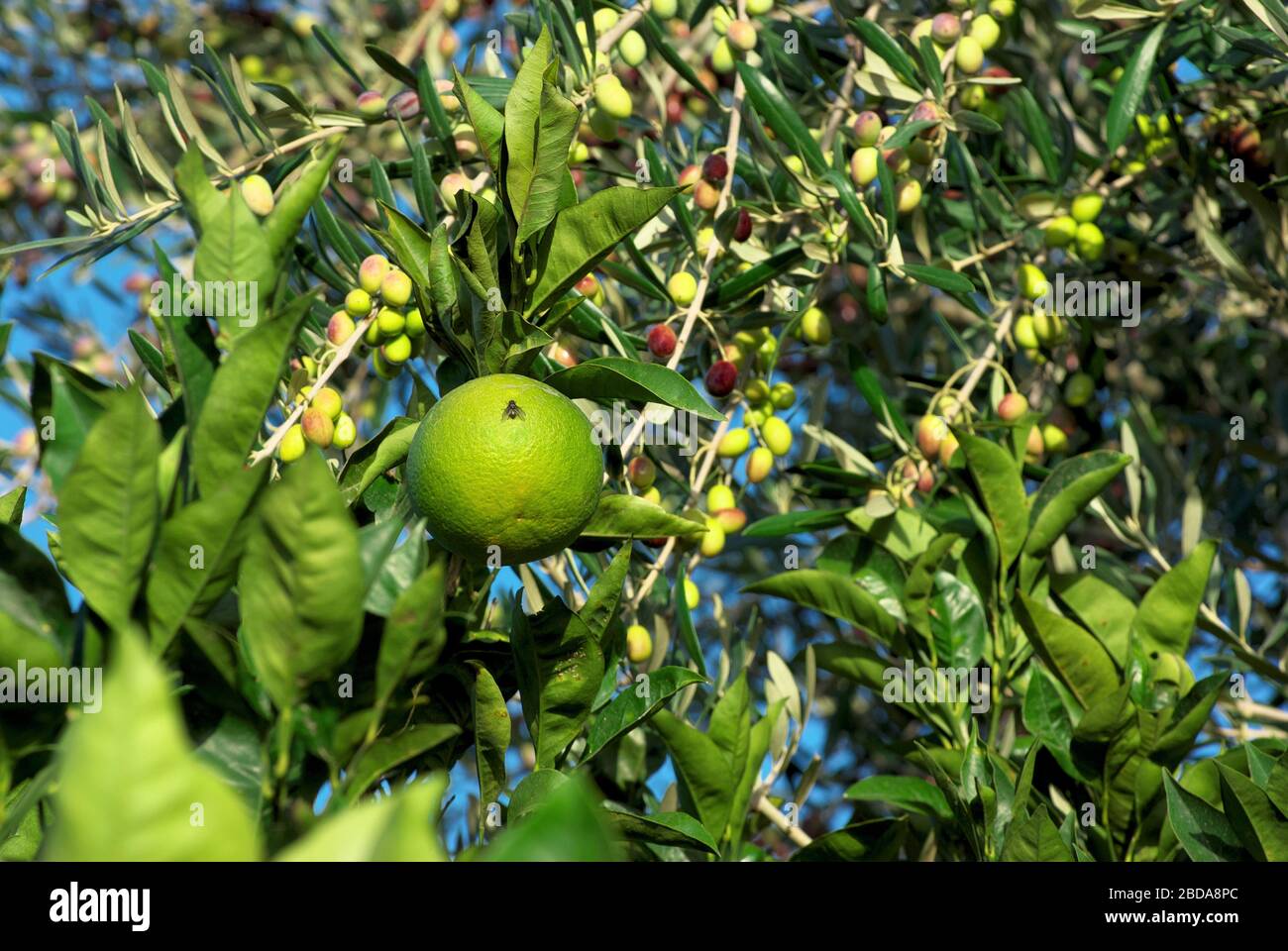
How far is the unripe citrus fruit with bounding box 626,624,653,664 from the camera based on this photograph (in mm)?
1752

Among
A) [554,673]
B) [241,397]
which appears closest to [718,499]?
[554,673]

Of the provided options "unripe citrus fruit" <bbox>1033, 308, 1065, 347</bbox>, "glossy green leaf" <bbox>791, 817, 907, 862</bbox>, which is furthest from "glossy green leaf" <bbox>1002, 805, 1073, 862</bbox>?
"unripe citrus fruit" <bbox>1033, 308, 1065, 347</bbox>

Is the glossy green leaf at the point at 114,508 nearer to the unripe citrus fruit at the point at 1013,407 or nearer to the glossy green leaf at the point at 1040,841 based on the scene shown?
the glossy green leaf at the point at 1040,841

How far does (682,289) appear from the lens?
70.4 inches

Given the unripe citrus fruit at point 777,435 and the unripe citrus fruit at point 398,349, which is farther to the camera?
the unripe citrus fruit at point 777,435

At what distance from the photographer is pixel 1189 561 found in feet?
5.49

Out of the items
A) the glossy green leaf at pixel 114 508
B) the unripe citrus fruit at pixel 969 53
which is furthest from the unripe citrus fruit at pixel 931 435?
the glossy green leaf at pixel 114 508

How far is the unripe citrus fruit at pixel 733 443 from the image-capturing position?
186cm

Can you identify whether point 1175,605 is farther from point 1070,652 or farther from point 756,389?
point 756,389

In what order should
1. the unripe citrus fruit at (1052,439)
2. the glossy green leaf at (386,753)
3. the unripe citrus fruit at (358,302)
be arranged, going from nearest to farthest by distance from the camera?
the glossy green leaf at (386,753) → the unripe citrus fruit at (358,302) → the unripe citrus fruit at (1052,439)

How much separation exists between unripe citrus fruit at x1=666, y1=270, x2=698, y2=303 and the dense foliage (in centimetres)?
3

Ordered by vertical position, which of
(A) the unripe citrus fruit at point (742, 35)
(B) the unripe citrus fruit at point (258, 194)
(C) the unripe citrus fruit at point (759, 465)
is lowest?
(C) the unripe citrus fruit at point (759, 465)

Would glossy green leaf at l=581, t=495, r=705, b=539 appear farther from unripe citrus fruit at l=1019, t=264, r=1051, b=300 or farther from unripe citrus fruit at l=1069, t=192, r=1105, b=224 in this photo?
unripe citrus fruit at l=1069, t=192, r=1105, b=224
